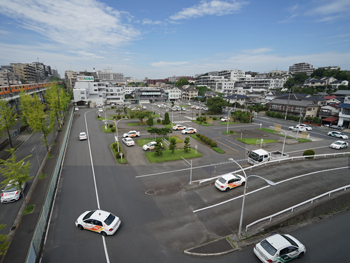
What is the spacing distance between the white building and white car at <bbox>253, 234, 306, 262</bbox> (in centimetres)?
8836

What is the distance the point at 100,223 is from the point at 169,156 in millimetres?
16123

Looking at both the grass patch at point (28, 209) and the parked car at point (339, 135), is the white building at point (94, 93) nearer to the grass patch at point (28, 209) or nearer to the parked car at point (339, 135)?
the grass patch at point (28, 209)

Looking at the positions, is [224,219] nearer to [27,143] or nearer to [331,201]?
[331,201]

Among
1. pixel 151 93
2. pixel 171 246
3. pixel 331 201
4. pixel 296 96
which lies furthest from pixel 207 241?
pixel 151 93

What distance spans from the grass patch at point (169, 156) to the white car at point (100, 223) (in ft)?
42.9

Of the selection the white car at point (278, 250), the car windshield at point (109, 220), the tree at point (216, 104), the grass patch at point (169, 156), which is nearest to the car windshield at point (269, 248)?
the white car at point (278, 250)

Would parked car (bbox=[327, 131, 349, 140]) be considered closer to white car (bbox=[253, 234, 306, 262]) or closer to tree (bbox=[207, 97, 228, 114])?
tree (bbox=[207, 97, 228, 114])

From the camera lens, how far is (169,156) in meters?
28.2

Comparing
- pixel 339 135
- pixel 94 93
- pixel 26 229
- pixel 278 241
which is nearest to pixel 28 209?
pixel 26 229

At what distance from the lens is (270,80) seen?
12875 cm

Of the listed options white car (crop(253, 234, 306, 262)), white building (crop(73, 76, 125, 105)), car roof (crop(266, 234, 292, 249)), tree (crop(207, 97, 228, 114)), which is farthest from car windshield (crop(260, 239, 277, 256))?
white building (crop(73, 76, 125, 105))

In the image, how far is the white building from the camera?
8474cm

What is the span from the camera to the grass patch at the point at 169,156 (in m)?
26.9

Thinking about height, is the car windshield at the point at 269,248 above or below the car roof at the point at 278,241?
below
